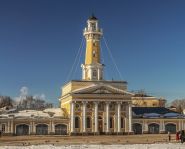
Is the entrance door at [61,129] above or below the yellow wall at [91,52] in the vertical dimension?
below

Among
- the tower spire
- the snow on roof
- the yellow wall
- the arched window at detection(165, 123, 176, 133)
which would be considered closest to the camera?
the snow on roof

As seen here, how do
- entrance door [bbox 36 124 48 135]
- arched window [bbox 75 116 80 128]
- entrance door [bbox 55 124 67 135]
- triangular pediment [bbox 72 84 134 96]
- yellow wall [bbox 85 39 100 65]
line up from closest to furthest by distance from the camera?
triangular pediment [bbox 72 84 134 96] < entrance door [bbox 36 124 48 135] < arched window [bbox 75 116 80 128] < entrance door [bbox 55 124 67 135] < yellow wall [bbox 85 39 100 65]

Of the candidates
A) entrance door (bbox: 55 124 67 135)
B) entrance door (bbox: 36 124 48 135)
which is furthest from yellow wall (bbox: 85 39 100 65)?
entrance door (bbox: 36 124 48 135)

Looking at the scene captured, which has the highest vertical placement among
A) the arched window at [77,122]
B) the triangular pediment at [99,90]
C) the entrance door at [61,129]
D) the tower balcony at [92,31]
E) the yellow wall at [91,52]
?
the tower balcony at [92,31]

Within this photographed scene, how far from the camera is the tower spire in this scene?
102m

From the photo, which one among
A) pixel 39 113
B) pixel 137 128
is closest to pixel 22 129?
pixel 39 113

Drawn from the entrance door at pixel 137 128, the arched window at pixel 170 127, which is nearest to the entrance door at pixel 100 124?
the entrance door at pixel 137 128

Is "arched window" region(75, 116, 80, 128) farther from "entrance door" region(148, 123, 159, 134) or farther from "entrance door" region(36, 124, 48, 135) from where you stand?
"entrance door" region(148, 123, 159, 134)

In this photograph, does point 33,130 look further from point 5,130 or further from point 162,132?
point 162,132

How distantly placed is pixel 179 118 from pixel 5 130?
3628 centimetres

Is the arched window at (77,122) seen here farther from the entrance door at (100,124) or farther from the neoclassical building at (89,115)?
the entrance door at (100,124)

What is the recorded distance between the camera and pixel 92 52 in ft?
336

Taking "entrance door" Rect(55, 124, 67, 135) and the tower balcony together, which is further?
the tower balcony

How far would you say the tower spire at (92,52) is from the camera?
10175cm
